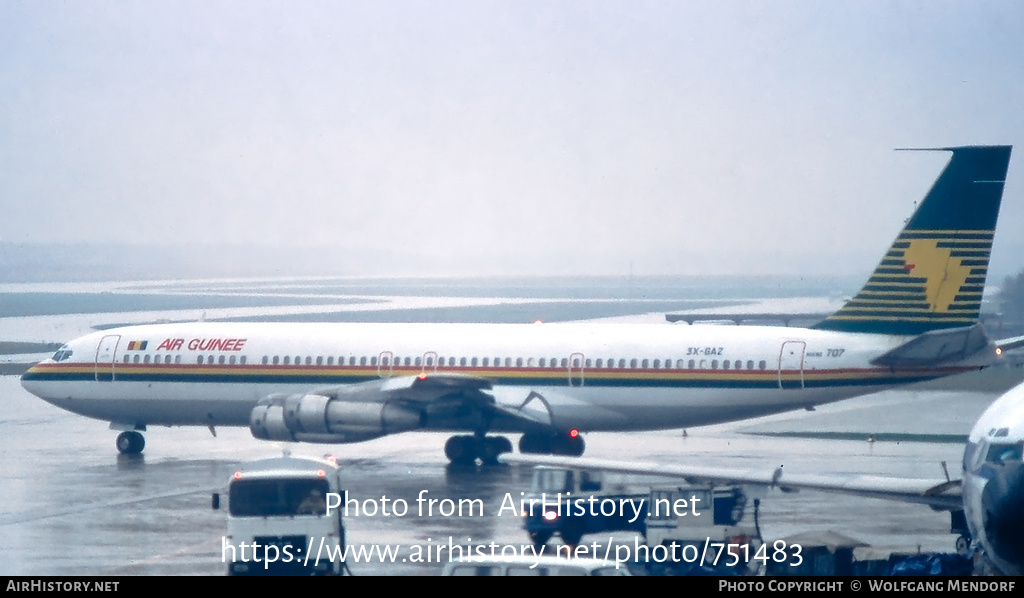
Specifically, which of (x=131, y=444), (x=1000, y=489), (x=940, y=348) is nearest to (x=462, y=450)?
(x=131, y=444)

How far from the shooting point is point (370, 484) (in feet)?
107

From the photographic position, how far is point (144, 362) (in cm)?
3853

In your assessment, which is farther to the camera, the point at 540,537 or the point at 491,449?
the point at 491,449

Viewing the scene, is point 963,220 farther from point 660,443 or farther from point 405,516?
point 405,516

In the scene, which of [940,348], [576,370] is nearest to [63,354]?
[576,370]

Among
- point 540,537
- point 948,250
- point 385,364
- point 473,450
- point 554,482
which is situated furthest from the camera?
point 385,364

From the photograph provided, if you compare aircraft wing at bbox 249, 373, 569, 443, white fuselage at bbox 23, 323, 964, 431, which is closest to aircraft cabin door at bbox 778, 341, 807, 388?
white fuselage at bbox 23, 323, 964, 431

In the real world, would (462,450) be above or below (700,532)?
above

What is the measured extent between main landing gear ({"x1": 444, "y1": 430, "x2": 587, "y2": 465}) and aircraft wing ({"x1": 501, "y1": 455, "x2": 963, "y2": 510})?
48.1 feet

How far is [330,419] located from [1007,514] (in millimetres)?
22259

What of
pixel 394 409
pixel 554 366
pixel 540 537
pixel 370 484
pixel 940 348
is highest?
pixel 554 366

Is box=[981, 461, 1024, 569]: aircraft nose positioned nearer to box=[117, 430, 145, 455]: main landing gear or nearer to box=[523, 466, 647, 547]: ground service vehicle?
box=[523, 466, 647, 547]: ground service vehicle

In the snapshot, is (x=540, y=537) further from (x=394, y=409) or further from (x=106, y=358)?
(x=106, y=358)

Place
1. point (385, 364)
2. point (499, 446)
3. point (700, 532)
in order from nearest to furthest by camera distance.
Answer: point (700, 532)
point (499, 446)
point (385, 364)
